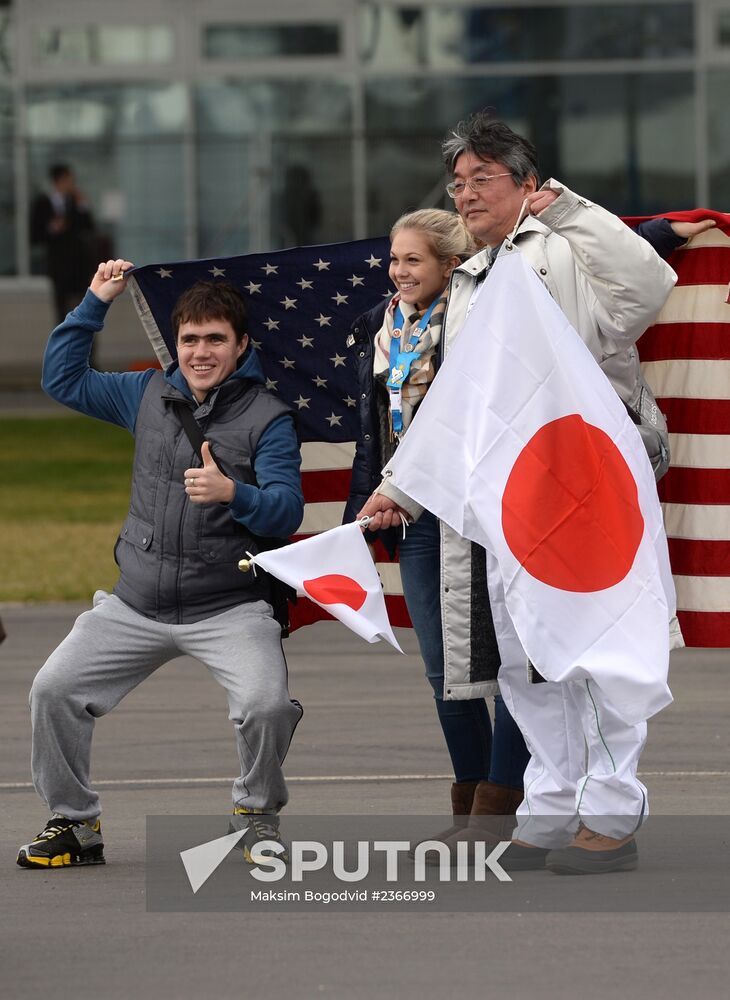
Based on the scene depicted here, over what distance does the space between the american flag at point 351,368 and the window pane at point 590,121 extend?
23.1 m

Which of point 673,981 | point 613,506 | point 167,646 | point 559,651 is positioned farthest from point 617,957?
point 167,646

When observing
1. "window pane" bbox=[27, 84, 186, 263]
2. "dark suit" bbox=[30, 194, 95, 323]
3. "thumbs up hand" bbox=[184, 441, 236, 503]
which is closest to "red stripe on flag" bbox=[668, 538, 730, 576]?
"thumbs up hand" bbox=[184, 441, 236, 503]

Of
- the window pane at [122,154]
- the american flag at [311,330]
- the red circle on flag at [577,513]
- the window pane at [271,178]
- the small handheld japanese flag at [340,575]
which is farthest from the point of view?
the window pane at [122,154]

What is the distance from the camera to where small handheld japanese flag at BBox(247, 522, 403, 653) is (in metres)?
5.97

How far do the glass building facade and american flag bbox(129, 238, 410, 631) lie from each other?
22851mm

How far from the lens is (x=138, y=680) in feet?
20.5

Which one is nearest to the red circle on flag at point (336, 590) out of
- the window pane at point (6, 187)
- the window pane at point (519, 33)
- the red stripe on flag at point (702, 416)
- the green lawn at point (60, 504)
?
the red stripe on flag at point (702, 416)

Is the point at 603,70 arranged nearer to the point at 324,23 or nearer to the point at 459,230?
the point at 324,23

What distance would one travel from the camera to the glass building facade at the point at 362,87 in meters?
29.9

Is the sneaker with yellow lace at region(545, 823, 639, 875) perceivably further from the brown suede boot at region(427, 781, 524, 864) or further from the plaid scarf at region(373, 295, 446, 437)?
the plaid scarf at region(373, 295, 446, 437)

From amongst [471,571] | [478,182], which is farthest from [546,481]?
[478,182]

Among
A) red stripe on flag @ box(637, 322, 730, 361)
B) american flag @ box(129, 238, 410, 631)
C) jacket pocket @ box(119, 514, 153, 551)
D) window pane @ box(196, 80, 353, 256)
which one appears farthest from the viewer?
window pane @ box(196, 80, 353, 256)

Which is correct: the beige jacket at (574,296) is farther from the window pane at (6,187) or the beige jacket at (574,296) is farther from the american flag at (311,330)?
the window pane at (6,187)

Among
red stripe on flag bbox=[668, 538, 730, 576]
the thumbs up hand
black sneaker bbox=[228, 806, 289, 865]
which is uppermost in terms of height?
the thumbs up hand
